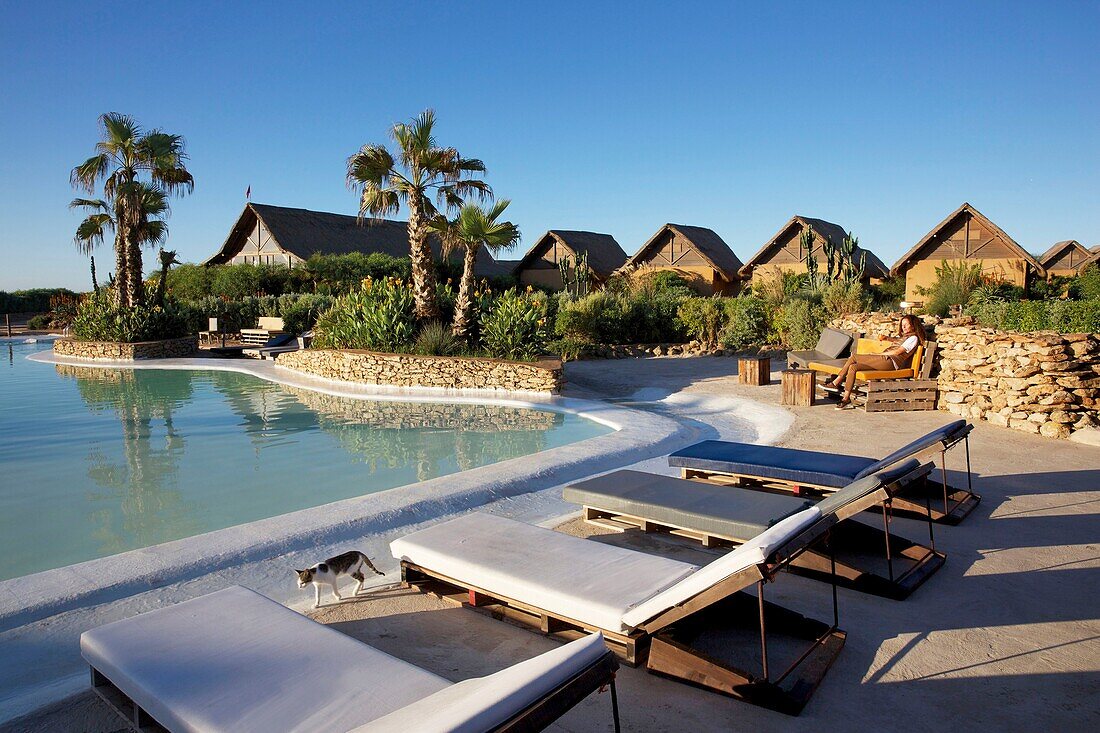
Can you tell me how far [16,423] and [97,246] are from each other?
15293 millimetres

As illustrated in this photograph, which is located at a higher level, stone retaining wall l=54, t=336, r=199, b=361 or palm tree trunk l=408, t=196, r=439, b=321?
palm tree trunk l=408, t=196, r=439, b=321

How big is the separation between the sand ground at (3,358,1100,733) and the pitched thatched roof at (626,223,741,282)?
94.4 ft

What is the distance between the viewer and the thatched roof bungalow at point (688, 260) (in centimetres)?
3369

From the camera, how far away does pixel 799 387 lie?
10.7 meters

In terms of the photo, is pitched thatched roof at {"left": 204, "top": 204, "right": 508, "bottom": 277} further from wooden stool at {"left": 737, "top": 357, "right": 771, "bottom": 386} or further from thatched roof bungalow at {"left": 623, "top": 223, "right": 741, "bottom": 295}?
wooden stool at {"left": 737, "top": 357, "right": 771, "bottom": 386}

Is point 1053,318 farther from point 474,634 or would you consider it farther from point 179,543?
point 179,543

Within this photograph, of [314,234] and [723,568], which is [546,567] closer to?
[723,568]

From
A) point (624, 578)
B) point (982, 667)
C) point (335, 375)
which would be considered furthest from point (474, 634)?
point (335, 375)

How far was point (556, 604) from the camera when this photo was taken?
3.32m

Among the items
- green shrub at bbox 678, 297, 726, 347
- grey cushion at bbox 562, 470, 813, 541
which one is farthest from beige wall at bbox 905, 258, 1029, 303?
grey cushion at bbox 562, 470, 813, 541

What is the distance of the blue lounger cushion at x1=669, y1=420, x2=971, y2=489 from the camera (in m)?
5.12

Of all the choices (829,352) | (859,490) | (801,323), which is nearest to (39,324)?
(801,323)

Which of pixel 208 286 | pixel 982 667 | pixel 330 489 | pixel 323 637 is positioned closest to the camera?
pixel 323 637

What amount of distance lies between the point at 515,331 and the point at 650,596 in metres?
10.7
